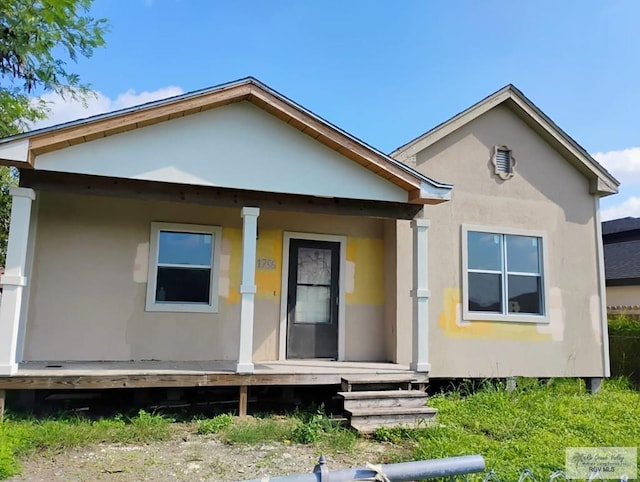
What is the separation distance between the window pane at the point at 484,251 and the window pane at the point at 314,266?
2.49m

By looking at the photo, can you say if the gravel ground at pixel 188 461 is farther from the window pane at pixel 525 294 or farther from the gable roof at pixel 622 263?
the gable roof at pixel 622 263

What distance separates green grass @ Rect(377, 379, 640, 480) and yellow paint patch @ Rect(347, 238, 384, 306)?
199 centimetres

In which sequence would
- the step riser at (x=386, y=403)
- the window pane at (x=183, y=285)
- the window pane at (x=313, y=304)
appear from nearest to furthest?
the step riser at (x=386, y=403)
the window pane at (x=183, y=285)
the window pane at (x=313, y=304)

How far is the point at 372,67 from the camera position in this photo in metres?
12.6

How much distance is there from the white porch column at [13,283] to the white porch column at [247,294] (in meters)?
2.62

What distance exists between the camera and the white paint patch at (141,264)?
7.58 m

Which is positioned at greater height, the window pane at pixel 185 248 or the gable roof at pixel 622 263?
the gable roof at pixel 622 263

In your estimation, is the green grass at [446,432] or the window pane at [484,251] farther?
the window pane at [484,251]

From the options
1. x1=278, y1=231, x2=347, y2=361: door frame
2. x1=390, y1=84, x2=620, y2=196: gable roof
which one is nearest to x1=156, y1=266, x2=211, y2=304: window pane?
x1=278, y1=231, x2=347, y2=361: door frame

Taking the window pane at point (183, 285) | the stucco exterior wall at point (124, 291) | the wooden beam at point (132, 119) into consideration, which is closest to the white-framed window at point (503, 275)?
the stucco exterior wall at point (124, 291)

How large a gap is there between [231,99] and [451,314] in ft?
16.4

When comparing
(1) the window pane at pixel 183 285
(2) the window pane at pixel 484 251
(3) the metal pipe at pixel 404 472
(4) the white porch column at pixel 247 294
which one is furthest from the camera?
(2) the window pane at pixel 484 251

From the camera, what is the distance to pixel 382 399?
638cm

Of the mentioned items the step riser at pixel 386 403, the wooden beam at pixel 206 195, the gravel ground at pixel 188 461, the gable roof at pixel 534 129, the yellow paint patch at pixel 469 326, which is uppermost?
the gable roof at pixel 534 129
